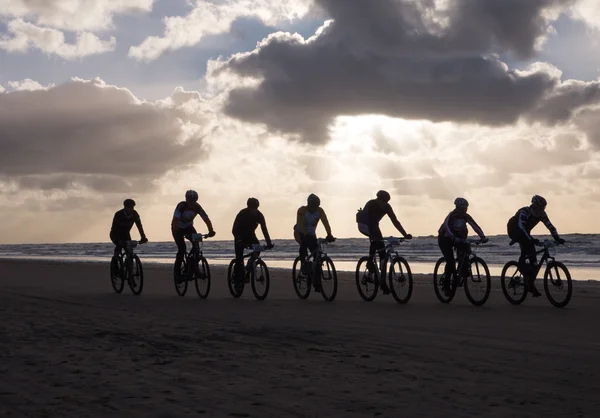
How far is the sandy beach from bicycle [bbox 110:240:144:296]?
3609 mm

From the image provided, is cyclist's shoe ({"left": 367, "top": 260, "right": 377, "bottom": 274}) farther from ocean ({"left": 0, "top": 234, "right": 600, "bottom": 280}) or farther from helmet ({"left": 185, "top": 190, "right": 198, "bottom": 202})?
ocean ({"left": 0, "top": 234, "right": 600, "bottom": 280})

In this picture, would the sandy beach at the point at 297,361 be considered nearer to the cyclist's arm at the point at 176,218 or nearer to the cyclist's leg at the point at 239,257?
the cyclist's leg at the point at 239,257

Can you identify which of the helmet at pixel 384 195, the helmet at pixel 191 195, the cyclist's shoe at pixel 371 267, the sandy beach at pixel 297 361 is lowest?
the sandy beach at pixel 297 361

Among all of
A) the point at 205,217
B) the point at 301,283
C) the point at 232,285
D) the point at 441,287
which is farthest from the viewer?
the point at 232,285

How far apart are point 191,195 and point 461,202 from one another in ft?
18.3

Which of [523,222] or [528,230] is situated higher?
[523,222]

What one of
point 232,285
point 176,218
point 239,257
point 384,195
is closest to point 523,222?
point 384,195

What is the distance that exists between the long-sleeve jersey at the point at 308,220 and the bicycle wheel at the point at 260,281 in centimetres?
106

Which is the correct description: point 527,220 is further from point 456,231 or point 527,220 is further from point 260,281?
point 260,281

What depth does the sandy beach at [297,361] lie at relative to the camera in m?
5.47

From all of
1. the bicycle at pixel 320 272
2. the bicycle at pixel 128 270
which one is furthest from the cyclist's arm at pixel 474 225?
the bicycle at pixel 128 270

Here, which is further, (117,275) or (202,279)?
(117,275)

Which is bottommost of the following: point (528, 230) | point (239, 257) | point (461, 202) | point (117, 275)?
point (117, 275)

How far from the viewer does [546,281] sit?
13977 mm
